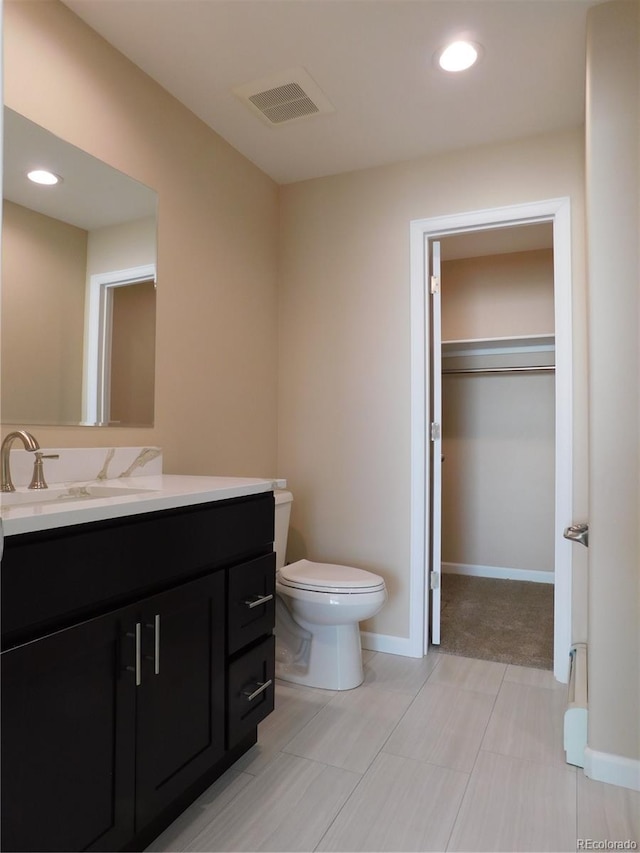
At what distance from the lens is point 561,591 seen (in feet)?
7.96

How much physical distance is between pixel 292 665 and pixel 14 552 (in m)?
1.71

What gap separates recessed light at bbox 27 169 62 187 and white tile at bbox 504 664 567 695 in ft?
8.48

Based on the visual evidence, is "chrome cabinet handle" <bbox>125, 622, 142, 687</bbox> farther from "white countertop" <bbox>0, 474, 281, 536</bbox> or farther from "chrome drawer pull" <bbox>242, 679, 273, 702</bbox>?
"chrome drawer pull" <bbox>242, 679, 273, 702</bbox>

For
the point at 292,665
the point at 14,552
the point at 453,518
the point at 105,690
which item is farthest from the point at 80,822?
the point at 453,518

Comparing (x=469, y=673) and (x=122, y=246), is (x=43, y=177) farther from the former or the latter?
(x=469, y=673)

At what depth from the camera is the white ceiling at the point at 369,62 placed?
182 centimetres

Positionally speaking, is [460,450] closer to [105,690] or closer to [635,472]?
[635,472]

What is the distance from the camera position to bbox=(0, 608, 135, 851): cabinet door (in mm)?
1045

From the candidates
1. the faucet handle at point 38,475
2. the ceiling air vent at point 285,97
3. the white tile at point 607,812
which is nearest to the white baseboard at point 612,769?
the white tile at point 607,812

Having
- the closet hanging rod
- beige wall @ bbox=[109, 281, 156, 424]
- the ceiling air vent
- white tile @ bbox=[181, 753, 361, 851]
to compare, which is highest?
the ceiling air vent

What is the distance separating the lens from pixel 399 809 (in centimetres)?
158

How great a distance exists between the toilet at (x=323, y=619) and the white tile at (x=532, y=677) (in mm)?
685

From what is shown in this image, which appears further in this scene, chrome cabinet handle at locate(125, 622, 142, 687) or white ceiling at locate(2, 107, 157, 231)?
white ceiling at locate(2, 107, 157, 231)

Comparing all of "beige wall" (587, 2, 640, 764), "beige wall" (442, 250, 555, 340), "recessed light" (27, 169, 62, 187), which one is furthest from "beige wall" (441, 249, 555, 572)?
"recessed light" (27, 169, 62, 187)
